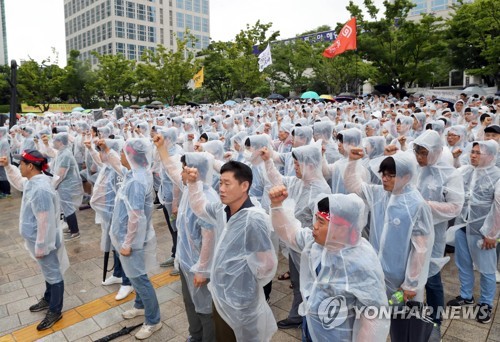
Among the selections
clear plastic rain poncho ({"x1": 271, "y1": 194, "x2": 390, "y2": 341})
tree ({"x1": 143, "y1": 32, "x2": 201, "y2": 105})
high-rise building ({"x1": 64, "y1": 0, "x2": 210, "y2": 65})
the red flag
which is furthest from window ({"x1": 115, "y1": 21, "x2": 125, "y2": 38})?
clear plastic rain poncho ({"x1": 271, "y1": 194, "x2": 390, "y2": 341})

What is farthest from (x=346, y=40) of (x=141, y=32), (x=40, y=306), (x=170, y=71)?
(x=141, y=32)

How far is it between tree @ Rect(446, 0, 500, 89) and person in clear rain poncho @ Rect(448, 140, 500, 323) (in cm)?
1595

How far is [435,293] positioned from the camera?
10.7 feet

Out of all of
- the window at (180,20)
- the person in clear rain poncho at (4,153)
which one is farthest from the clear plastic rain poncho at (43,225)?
the window at (180,20)

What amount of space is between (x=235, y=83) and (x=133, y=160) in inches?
1003

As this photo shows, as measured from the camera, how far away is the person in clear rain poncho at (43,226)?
3.61m

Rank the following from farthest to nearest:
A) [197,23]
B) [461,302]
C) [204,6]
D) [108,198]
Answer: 1. [204,6]
2. [197,23]
3. [108,198]
4. [461,302]

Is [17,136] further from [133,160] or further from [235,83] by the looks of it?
[235,83]

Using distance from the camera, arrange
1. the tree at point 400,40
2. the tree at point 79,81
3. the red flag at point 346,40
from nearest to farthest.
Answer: the red flag at point 346,40 → the tree at point 400,40 → the tree at point 79,81

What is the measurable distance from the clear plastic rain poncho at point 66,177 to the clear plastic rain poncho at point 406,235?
5230 mm

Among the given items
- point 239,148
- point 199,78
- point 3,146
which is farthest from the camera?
point 199,78

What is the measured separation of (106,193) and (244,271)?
108 inches

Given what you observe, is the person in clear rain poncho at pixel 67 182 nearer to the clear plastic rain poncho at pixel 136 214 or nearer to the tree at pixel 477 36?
the clear plastic rain poncho at pixel 136 214

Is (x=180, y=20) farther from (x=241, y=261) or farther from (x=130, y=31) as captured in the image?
(x=241, y=261)
